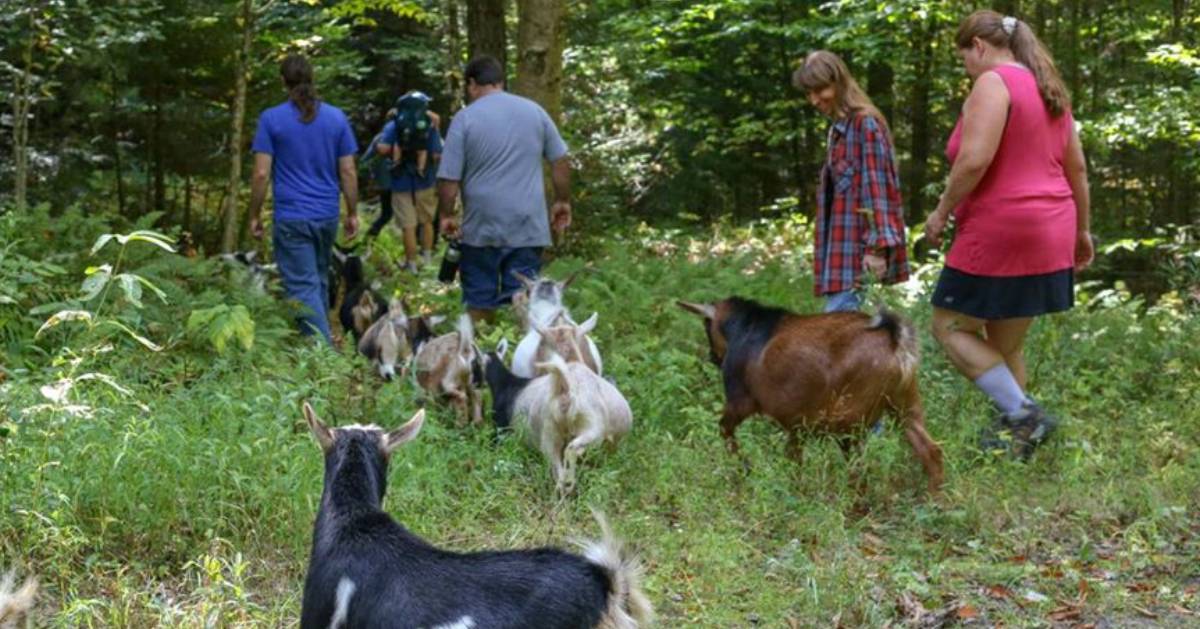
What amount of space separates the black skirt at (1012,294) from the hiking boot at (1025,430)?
525 mm

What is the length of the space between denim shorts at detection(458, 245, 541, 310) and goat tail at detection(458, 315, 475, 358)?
1.46m

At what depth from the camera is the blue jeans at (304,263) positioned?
991 centimetres

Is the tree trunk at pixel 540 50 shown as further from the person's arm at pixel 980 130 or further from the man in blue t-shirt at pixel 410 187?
the person's arm at pixel 980 130

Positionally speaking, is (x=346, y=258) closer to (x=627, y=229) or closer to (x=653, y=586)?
(x=627, y=229)

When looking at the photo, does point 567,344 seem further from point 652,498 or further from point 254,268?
point 254,268

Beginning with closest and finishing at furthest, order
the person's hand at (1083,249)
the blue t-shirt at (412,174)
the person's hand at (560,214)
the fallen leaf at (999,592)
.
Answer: the fallen leaf at (999,592) → the person's hand at (1083,249) → the person's hand at (560,214) → the blue t-shirt at (412,174)

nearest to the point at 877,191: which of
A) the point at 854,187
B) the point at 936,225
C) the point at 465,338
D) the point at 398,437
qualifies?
the point at 854,187

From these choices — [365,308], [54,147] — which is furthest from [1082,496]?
[54,147]

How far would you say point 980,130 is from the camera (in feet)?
22.2

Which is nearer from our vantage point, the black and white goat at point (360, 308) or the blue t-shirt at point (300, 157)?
the blue t-shirt at point (300, 157)

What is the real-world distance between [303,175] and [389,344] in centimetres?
160

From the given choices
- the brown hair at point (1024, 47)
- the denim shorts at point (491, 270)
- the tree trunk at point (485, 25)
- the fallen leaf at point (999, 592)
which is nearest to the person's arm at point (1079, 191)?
the brown hair at point (1024, 47)

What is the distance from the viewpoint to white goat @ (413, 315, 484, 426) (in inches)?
316

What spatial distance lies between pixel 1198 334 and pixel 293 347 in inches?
253
